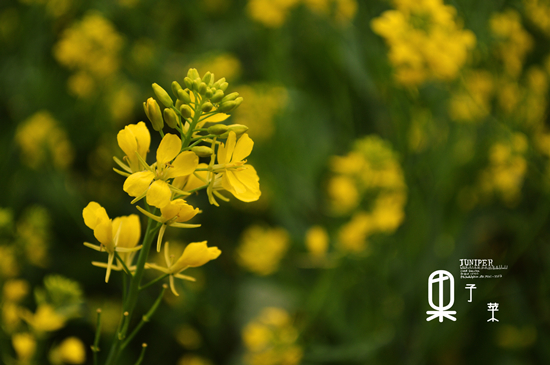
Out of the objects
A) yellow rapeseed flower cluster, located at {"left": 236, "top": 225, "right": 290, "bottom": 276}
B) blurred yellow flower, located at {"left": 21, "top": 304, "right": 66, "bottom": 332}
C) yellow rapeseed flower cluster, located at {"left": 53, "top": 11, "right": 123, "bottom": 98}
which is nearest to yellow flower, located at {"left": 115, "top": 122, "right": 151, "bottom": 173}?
blurred yellow flower, located at {"left": 21, "top": 304, "right": 66, "bottom": 332}

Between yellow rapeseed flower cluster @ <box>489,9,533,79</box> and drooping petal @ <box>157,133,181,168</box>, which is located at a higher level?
yellow rapeseed flower cluster @ <box>489,9,533,79</box>

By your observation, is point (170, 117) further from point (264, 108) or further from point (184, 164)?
point (264, 108)

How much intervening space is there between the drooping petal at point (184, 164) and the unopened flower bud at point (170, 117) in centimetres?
3

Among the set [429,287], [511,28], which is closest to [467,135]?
[511,28]

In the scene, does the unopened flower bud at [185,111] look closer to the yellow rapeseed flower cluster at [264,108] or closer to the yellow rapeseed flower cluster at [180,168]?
the yellow rapeseed flower cluster at [180,168]

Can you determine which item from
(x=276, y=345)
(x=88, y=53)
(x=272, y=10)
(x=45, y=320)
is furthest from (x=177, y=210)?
(x=88, y=53)

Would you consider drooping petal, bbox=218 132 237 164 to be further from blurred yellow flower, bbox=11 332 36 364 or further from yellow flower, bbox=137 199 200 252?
blurred yellow flower, bbox=11 332 36 364

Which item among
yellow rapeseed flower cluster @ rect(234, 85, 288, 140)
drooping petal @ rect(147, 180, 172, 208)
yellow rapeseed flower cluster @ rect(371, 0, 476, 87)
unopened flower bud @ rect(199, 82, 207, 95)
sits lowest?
drooping petal @ rect(147, 180, 172, 208)

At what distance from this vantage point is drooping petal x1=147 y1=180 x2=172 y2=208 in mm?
326

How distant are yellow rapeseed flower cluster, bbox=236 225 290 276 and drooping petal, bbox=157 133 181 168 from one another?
2.63 feet

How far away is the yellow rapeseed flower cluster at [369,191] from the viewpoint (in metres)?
0.89

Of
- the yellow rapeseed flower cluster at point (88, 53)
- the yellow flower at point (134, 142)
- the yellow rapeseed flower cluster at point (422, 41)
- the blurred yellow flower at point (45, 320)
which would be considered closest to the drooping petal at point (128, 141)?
the yellow flower at point (134, 142)

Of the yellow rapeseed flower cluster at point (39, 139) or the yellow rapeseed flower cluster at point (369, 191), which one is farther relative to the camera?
the yellow rapeseed flower cluster at point (39, 139)

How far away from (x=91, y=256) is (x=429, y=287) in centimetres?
83
